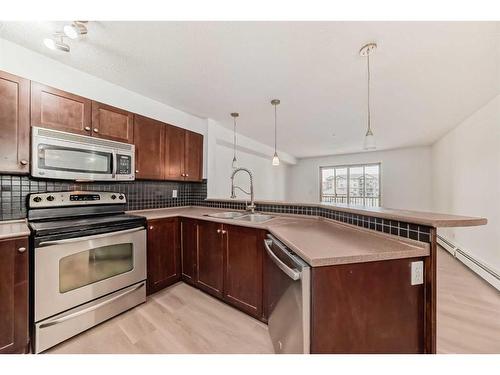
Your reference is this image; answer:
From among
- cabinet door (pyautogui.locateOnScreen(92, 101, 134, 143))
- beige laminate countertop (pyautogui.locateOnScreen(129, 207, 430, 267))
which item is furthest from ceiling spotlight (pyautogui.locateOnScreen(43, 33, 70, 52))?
beige laminate countertop (pyautogui.locateOnScreen(129, 207, 430, 267))

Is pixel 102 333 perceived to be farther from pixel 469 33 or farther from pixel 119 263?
pixel 469 33

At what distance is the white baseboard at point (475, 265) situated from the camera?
2320mm

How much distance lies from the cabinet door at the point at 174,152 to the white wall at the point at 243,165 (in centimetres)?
51

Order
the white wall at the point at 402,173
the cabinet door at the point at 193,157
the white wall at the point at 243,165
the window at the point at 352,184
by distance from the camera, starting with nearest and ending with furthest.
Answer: the cabinet door at the point at 193,157, the white wall at the point at 243,165, the white wall at the point at 402,173, the window at the point at 352,184

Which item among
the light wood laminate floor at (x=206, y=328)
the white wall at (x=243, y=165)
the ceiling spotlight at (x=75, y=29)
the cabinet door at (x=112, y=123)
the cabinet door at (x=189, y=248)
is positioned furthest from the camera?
the white wall at (x=243, y=165)

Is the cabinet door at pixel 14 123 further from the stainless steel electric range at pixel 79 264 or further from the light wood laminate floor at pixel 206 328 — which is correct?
the light wood laminate floor at pixel 206 328

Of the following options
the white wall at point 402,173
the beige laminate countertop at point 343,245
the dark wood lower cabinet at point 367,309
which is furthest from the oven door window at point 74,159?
the white wall at point 402,173

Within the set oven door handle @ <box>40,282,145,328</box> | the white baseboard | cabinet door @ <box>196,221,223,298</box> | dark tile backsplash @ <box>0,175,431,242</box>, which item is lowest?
the white baseboard

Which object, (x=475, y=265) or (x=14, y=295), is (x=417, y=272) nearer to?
(x=14, y=295)

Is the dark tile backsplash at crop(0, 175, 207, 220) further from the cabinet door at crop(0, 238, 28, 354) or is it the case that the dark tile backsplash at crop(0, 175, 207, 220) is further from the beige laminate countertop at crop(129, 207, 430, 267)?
the beige laminate countertop at crop(129, 207, 430, 267)

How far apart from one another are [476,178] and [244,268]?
11.9ft

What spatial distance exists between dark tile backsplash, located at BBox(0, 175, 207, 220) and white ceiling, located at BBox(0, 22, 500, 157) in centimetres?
112

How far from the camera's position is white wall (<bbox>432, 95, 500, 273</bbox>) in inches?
95.1
